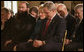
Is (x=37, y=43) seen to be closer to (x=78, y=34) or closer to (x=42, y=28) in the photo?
(x=42, y=28)

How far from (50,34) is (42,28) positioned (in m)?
0.11

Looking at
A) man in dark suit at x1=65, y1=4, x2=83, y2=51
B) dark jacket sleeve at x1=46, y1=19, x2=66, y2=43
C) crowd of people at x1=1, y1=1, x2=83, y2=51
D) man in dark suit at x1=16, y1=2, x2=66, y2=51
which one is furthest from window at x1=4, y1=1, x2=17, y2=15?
man in dark suit at x1=65, y1=4, x2=83, y2=51

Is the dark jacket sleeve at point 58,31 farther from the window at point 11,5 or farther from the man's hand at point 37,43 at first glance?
the window at point 11,5

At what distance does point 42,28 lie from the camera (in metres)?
2.65

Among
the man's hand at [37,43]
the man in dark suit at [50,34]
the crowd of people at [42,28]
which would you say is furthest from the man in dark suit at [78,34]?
the man's hand at [37,43]

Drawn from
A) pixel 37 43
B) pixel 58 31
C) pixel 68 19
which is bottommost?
pixel 37 43

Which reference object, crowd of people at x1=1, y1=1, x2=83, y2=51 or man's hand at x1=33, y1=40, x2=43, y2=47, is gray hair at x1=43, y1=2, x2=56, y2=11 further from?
man's hand at x1=33, y1=40, x2=43, y2=47

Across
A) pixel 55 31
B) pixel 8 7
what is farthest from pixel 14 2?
pixel 55 31

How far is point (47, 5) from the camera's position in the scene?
2570mm

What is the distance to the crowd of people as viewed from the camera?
2.58m

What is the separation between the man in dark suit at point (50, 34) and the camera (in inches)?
101

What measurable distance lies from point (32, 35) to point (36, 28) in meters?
0.08

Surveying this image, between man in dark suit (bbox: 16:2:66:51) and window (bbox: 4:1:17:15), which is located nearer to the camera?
man in dark suit (bbox: 16:2:66:51)

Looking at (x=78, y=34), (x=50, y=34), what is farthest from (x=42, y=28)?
(x=78, y=34)
